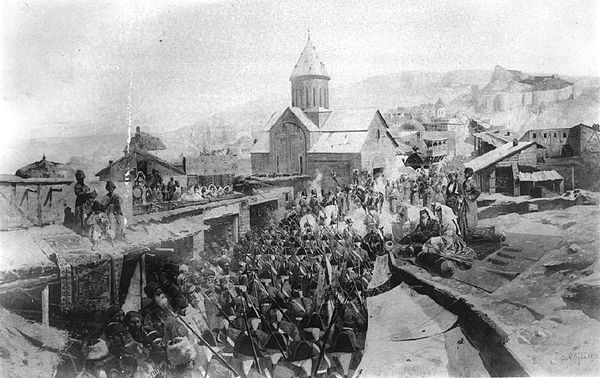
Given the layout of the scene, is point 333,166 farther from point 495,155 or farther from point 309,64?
point 495,155

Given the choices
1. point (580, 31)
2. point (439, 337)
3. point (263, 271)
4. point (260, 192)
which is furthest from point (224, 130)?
point (580, 31)

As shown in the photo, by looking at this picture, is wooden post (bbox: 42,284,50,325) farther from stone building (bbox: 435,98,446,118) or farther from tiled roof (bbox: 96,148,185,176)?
stone building (bbox: 435,98,446,118)

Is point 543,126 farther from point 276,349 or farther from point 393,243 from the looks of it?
point 276,349

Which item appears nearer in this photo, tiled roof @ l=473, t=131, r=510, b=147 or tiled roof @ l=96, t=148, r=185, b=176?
tiled roof @ l=96, t=148, r=185, b=176

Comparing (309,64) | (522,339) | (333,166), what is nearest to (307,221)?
(333,166)

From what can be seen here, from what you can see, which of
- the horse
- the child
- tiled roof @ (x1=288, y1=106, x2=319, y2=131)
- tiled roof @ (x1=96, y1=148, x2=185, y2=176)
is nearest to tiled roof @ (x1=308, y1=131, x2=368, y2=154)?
tiled roof @ (x1=288, y1=106, x2=319, y2=131)
